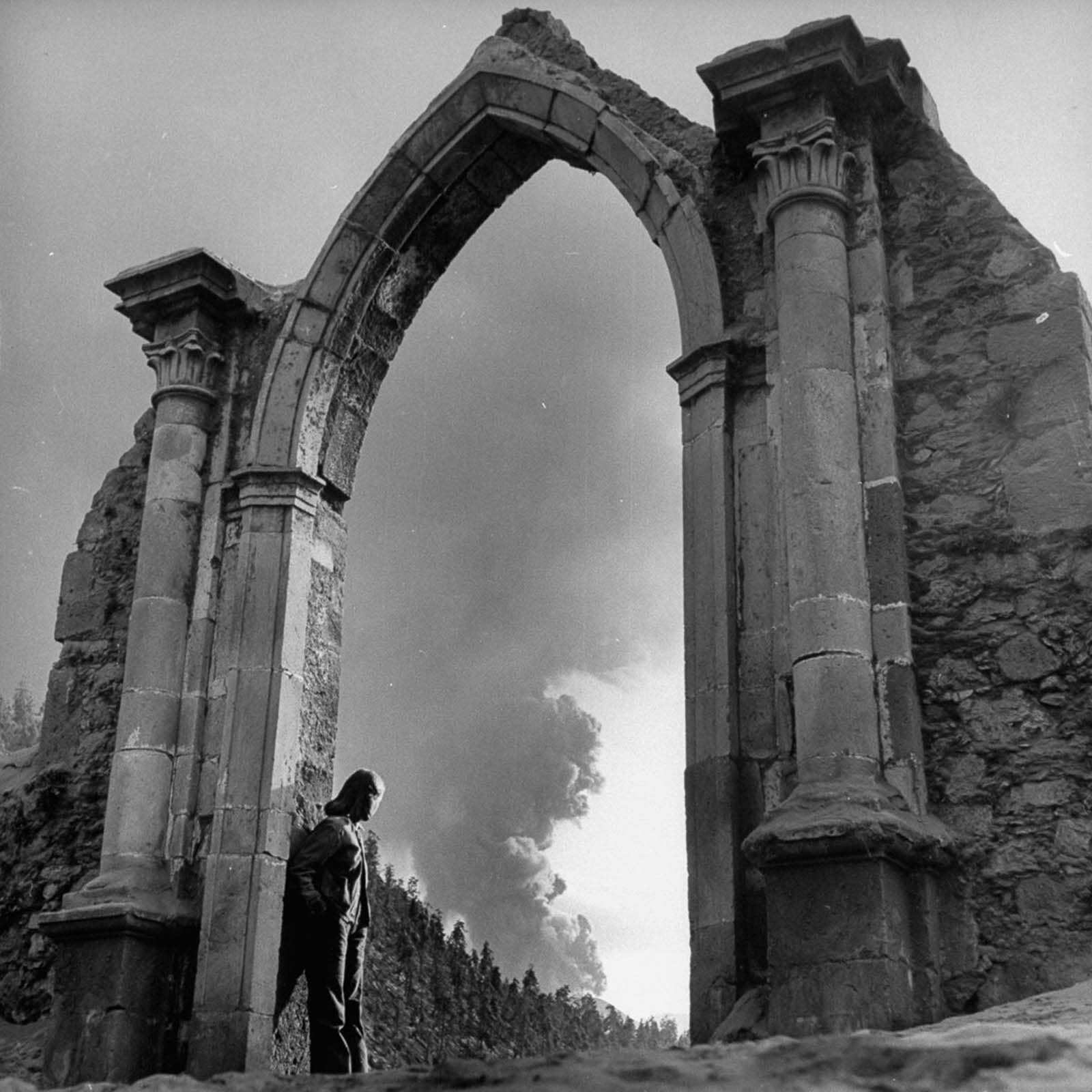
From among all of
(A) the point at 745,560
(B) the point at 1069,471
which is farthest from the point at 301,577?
(B) the point at 1069,471

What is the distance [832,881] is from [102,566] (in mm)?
5107

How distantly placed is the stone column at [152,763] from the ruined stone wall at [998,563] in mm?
3763

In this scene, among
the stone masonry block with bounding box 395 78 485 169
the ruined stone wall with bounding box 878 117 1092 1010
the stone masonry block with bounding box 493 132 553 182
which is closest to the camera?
the ruined stone wall with bounding box 878 117 1092 1010

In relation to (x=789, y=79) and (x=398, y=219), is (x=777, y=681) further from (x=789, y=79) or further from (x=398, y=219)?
(x=398, y=219)

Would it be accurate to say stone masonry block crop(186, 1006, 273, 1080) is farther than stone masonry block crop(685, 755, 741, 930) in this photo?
Yes

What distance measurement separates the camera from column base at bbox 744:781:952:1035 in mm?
5000

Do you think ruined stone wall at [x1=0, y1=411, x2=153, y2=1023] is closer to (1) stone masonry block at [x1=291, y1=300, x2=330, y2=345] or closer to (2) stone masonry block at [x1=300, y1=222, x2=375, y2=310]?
(1) stone masonry block at [x1=291, y1=300, x2=330, y2=345]

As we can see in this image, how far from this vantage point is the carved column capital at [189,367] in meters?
8.45

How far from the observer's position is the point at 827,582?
19.1ft

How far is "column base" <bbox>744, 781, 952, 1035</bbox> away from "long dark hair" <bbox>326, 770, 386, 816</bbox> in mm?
2586

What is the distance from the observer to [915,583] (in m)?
5.93

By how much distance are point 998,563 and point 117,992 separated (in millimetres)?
4411

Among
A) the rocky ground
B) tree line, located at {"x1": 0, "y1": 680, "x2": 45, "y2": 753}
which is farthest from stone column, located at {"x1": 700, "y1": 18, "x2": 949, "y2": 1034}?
tree line, located at {"x1": 0, "y1": 680, "x2": 45, "y2": 753}

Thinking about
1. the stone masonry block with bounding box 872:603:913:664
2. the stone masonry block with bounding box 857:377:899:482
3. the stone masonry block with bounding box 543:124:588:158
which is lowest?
the stone masonry block with bounding box 872:603:913:664
